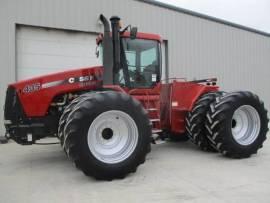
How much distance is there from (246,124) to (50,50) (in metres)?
5.95

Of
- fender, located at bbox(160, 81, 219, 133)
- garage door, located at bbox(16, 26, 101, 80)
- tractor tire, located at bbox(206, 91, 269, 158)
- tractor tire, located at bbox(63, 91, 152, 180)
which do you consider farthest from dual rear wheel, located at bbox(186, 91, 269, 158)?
garage door, located at bbox(16, 26, 101, 80)

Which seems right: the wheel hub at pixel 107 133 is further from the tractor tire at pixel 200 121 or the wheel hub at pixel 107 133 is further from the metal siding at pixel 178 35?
the metal siding at pixel 178 35

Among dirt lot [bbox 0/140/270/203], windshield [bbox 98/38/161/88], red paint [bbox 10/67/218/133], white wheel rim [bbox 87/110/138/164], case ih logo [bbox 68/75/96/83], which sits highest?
windshield [bbox 98/38/161/88]

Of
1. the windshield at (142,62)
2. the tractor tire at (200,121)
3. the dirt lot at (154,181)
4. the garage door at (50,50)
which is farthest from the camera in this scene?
the garage door at (50,50)

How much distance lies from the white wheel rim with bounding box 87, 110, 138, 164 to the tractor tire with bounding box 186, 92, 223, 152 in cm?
178

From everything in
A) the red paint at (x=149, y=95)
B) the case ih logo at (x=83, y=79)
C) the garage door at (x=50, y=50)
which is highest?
the garage door at (x=50, y=50)

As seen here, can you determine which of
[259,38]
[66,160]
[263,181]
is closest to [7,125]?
[66,160]

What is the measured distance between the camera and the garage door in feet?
30.7

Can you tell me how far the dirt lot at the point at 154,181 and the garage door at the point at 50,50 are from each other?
11.9 ft

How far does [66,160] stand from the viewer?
241 inches

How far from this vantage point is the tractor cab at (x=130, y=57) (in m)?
5.53

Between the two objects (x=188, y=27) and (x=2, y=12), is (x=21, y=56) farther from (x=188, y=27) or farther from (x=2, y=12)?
(x=188, y=27)

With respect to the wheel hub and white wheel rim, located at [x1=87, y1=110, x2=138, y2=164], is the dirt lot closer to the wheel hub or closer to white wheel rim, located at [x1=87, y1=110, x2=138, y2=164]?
white wheel rim, located at [x1=87, y1=110, x2=138, y2=164]

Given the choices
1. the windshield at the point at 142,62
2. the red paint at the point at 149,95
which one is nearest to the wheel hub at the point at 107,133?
the red paint at the point at 149,95
